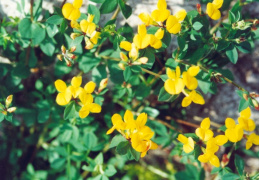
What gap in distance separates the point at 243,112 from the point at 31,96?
181cm

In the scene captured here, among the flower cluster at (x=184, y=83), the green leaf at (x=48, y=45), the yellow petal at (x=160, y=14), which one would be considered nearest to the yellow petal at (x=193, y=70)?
the flower cluster at (x=184, y=83)

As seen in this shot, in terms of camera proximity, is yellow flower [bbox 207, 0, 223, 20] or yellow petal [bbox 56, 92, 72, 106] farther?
yellow flower [bbox 207, 0, 223, 20]

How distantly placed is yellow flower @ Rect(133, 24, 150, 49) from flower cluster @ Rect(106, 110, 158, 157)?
1.36 feet

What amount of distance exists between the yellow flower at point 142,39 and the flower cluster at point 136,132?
414mm

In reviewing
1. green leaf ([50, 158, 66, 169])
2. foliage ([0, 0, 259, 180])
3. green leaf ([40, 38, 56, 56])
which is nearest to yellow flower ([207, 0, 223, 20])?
foliage ([0, 0, 259, 180])

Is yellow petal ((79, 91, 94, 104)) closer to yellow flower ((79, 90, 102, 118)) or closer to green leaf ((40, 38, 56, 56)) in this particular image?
yellow flower ((79, 90, 102, 118))

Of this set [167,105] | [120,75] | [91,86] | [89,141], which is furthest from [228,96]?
[91,86]

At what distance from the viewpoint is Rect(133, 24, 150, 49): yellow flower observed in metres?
1.67

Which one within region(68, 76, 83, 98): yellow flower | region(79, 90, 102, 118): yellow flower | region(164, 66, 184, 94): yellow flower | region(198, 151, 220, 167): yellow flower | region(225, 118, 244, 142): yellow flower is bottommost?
region(198, 151, 220, 167): yellow flower

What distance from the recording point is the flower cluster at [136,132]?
5.28 feet

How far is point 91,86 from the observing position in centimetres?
171

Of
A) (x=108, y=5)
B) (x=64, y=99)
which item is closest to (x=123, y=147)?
(x=64, y=99)

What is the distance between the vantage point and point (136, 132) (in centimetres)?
165

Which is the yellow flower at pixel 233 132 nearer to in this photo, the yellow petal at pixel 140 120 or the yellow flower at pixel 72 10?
the yellow petal at pixel 140 120
